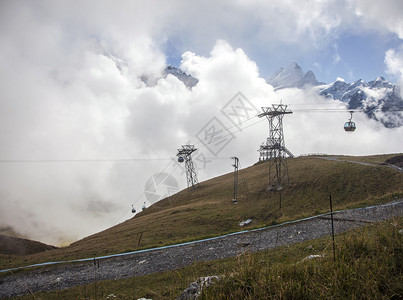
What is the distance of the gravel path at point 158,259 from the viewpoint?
463 inches

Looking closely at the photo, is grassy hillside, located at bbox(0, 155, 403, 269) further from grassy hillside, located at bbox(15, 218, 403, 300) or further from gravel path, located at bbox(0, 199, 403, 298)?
grassy hillside, located at bbox(15, 218, 403, 300)

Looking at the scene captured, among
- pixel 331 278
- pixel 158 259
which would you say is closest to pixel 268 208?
pixel 158 259

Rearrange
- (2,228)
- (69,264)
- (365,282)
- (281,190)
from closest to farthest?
1. (365,282)
2. (69,264)
3. (281,190)
4. (2,228)

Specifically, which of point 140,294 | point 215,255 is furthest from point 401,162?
point 140,294

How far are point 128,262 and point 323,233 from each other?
10299 mm

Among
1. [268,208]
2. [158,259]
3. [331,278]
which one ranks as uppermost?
[331,278]

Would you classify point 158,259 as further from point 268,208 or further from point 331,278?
point 268,208

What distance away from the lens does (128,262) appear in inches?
570

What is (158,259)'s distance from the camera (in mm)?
13883

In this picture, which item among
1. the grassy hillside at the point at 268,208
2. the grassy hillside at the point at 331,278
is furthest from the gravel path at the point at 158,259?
the grassy hillside at the point at 331,278

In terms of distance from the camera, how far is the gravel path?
1176 centimetres

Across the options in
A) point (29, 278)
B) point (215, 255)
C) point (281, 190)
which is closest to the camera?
point (215, 255)

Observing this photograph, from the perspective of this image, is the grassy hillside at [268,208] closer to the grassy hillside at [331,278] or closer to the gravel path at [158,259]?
the gravel path at [158,259]

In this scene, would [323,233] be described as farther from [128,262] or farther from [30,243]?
[30,243]
